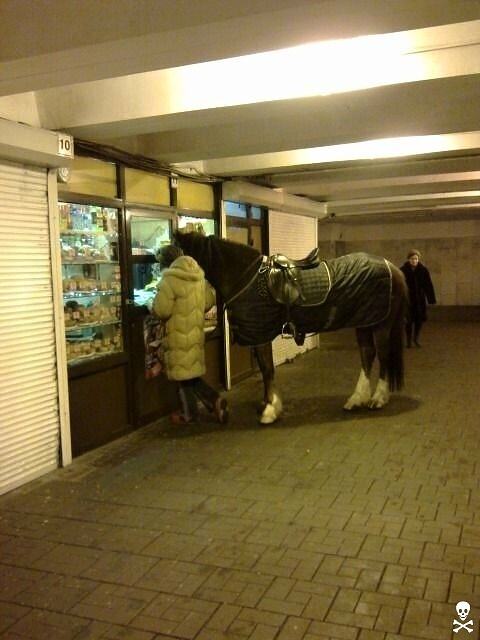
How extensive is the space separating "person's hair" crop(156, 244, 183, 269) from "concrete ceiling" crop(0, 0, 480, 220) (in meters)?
1.00

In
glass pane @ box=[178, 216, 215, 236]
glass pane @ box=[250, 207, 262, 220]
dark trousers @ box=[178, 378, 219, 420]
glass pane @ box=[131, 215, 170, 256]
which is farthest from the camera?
glass pane @ box=[250, 207, 262, 220]

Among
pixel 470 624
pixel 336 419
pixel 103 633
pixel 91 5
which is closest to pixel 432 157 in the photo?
pixel 336 419

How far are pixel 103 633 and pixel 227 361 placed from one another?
548 centimetres

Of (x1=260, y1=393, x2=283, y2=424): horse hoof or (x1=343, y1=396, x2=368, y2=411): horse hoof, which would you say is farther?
(x1=343, y1=396, x2=368, y2=411): horse hoof

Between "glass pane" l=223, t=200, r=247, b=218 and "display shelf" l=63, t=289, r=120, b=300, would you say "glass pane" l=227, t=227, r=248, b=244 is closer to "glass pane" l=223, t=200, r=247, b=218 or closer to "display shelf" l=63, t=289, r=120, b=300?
"glass pane" l=223, t=200, r=247, b=218

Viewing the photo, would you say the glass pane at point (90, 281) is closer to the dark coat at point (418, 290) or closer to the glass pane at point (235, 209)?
the glass pane at point (235, 209)

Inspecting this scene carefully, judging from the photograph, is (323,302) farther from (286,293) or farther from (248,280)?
(248,280)

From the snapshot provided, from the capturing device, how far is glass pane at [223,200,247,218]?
8539 millimetres

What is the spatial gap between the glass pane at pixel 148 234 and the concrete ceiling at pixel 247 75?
721mm

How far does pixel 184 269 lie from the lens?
6191 millimetres

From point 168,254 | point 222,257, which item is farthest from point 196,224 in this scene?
point 168,254

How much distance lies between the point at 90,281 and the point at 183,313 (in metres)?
0.97

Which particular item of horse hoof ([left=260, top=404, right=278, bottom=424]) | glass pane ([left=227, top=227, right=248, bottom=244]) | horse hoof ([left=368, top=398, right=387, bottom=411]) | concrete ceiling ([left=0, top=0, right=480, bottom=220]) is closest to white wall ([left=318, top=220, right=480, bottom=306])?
glass pane ([left=227, top=227, right=248, bottom=244])

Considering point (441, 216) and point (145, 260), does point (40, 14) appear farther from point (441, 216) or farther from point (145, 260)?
point (441, 216)
